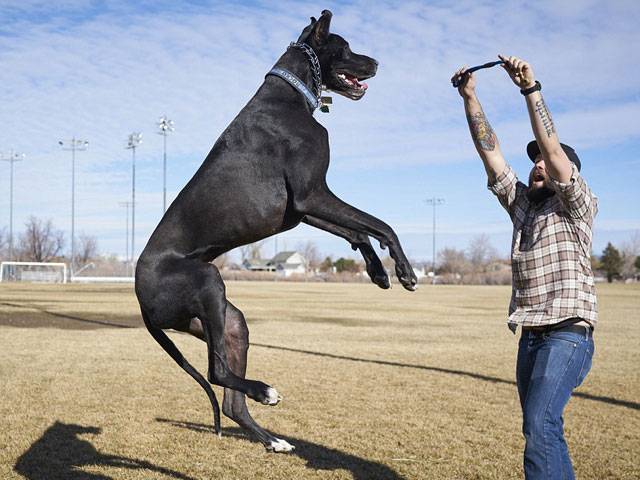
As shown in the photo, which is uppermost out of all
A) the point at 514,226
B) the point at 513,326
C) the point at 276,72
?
the point at 276,72

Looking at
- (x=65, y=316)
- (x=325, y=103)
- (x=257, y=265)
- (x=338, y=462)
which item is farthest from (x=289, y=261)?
(x=325, y=103)

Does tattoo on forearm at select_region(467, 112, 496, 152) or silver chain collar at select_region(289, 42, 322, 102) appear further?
tattoo on forearm at select_region(467, 112, 496, 152)

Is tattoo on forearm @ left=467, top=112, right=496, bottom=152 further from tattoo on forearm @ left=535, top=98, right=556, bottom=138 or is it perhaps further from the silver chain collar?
the silver chain collar

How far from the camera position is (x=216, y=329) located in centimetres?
440

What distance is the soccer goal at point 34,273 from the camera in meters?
82.5

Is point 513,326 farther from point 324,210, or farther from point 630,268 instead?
point 630,268

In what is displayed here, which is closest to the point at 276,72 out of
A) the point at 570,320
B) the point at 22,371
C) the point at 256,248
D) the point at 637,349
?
the point at 570,320

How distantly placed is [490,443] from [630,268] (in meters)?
152

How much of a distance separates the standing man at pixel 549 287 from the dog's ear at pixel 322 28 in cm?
120

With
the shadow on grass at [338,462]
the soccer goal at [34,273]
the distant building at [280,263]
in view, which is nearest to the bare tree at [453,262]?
the distant building at [280,263]

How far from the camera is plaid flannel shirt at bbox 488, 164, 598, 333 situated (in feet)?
16.7

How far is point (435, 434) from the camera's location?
32.9 ft

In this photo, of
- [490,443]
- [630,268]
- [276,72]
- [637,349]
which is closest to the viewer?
[276,72]

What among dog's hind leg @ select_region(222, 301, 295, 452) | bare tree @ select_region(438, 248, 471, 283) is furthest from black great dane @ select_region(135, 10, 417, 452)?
bare tree @ select_region(438, 248, 471, 283)
